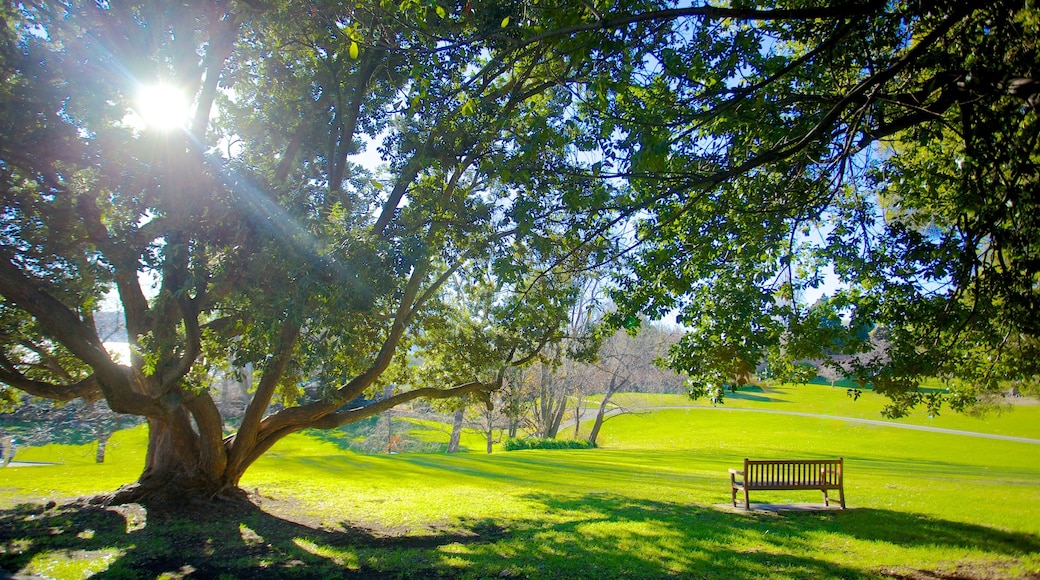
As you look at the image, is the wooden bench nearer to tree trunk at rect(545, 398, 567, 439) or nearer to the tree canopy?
the tree canopy

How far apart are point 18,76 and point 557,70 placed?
7.54 metres

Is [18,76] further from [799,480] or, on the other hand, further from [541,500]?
[799,480]

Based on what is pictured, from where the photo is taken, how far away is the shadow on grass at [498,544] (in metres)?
8.00

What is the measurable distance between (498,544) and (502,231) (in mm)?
5099

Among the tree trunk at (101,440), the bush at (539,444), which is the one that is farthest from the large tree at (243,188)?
the bush at (539,444)

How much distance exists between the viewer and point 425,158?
805 cm

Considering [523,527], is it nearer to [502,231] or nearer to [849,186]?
[502,231]

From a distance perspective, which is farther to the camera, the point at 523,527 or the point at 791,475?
the point at 791,475

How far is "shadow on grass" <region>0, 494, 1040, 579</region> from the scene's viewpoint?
800 cm

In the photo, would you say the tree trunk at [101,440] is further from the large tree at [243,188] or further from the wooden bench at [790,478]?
the wooden bench at [790,478]

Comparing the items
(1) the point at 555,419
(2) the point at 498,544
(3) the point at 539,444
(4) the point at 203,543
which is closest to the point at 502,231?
(2) the point at 498,544

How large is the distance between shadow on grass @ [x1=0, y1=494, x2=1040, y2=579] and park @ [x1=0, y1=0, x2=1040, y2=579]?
92 millimetres

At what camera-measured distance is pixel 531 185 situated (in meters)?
7.10

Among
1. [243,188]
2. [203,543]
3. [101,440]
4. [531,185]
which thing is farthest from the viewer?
[101,440]
